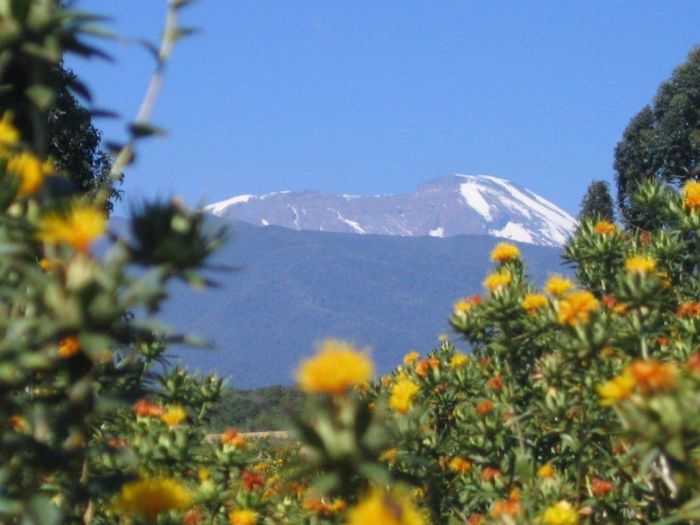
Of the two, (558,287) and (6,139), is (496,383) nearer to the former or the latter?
(558,287)

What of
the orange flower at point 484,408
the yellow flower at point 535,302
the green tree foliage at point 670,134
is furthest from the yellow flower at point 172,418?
the green tree foliage at point 670,134

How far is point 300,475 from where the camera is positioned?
1373mm

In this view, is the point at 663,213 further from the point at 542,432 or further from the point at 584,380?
the point at 584,380

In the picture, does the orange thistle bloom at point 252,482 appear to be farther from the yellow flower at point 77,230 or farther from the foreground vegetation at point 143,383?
the yellow flower at point 77,230

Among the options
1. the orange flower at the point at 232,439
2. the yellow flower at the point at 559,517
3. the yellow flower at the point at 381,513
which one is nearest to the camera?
the yellow flower at the point at 381,513

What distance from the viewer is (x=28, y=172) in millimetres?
1580

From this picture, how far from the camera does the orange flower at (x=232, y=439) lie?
346 centimetres

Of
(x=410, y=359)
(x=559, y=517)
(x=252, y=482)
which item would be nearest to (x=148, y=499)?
(x=559, y=517)

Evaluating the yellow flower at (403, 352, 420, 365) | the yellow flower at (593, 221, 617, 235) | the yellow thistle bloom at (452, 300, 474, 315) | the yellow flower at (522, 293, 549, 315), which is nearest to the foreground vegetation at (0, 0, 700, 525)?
the yellow flower at (522, 293, 549, 315)

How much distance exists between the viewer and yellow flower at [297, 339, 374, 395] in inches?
50.9

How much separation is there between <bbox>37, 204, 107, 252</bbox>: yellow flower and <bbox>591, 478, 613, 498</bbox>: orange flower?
250 cm

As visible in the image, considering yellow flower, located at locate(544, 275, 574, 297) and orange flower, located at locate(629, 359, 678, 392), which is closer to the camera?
orange flower, located at locate(629, 359, 678, 392)

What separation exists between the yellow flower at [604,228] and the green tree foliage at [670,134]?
27.6 metres

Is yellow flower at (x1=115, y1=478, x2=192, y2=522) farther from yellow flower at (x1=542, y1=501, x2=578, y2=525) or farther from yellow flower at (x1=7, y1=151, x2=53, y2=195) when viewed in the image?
yellow flower at (x1=542, y1=501, x2=578, y2=525)
